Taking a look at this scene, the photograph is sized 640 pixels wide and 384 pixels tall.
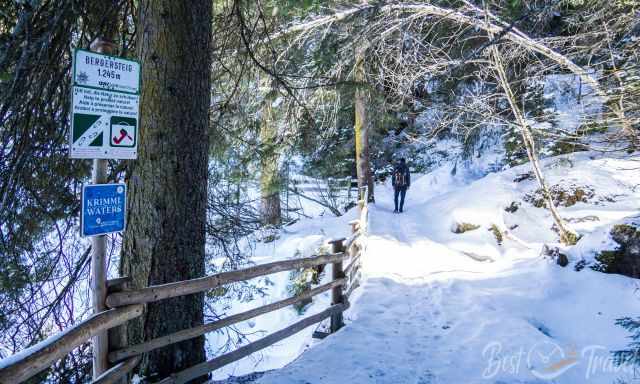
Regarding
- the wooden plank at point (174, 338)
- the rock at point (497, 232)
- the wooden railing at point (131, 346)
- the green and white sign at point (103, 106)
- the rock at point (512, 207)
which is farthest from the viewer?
the rock at point (512, 207)

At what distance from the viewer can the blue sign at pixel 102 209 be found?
8.56 ft

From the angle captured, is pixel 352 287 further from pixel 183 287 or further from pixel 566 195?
pixel 566 195

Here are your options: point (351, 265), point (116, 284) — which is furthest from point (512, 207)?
point (116, 284)

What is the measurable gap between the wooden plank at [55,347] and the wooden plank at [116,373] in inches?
13.1

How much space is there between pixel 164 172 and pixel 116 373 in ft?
5.22

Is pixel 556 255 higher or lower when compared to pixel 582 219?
lower

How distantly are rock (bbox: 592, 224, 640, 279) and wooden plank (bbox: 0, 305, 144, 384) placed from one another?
24.9 feet

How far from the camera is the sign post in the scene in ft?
8.50

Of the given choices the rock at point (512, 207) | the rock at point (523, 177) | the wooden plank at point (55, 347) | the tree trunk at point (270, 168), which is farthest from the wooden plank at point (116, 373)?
the rock at point (523, 177)

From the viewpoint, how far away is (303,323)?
5.44m

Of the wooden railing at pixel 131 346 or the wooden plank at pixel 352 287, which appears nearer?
the wooden railing at pixel 131 346

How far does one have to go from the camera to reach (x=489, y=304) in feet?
21.9

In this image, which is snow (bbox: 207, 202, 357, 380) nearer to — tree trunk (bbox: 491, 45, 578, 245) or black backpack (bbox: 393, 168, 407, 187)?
black backpack (bbox: 393, 168, 407, 187)

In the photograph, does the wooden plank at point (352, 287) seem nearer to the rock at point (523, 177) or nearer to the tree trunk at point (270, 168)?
the tree trunk at point (270, 168)
